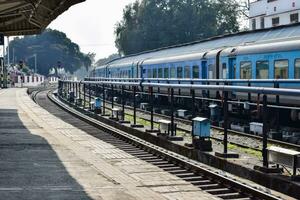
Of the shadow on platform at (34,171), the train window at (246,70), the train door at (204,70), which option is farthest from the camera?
the train door at (204,70)

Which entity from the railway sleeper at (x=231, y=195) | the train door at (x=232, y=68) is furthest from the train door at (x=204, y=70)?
the railway sleeper at (x=231, y=195)

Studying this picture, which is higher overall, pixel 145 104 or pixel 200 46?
pixel 200 46

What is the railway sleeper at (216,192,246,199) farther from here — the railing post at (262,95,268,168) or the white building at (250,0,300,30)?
the white building at (250,0,300,30)

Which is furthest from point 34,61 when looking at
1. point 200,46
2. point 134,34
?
point 200,46

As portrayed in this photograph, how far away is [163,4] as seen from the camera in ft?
292

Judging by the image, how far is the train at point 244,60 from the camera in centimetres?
1703

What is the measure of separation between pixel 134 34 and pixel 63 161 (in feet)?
254

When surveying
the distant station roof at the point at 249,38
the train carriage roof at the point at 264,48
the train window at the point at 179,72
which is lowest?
the train window at the point at 179,72

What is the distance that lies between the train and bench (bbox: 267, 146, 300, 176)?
2615mm

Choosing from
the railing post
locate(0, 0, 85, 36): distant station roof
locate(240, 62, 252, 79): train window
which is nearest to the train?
locate(240, 62, 252, 79): train window

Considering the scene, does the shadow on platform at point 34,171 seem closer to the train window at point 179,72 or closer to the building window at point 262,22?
the train window at point 179,72

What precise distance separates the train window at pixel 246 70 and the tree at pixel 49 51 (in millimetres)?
127454

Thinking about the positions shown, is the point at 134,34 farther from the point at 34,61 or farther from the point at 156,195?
the point at 156,195

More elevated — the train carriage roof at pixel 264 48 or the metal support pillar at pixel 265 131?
the train carriage roof at pixel 264 48
